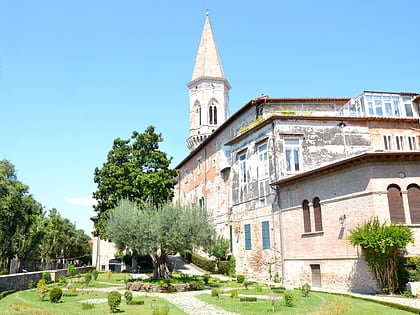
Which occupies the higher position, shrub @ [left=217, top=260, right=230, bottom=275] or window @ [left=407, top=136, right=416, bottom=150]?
window @ [left=407, top=136, right=416, bottom=150]

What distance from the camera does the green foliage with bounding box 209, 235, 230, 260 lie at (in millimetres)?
29047

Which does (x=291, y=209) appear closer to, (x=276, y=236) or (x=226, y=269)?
(x=276, y=236)

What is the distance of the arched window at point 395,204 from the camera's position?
16984 millimetres

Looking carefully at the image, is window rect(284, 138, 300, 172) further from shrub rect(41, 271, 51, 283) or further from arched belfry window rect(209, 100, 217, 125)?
arched belfry window rect(209, 100, 217, 125)

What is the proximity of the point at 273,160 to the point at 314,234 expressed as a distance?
217 inches

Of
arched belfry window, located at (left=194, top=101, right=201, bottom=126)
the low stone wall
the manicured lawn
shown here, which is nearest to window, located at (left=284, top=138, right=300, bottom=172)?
the manicured lawn

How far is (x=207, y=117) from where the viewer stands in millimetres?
55469

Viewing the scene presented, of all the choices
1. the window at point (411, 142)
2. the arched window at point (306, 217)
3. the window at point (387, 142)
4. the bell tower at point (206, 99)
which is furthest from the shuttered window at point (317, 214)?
the bell tower at point (206, 99)

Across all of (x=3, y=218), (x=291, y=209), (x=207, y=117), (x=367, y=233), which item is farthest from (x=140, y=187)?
(x=207, y=117)

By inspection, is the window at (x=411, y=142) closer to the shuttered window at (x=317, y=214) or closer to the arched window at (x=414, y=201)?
the arched window at (x=414, y=201)

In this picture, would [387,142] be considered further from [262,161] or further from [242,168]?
[242,168]

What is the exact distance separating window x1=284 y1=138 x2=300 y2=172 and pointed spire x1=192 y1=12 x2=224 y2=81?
3496 centimetres

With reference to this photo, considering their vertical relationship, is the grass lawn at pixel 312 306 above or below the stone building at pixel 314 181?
below

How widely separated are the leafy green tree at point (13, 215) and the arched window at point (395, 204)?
24402mm
